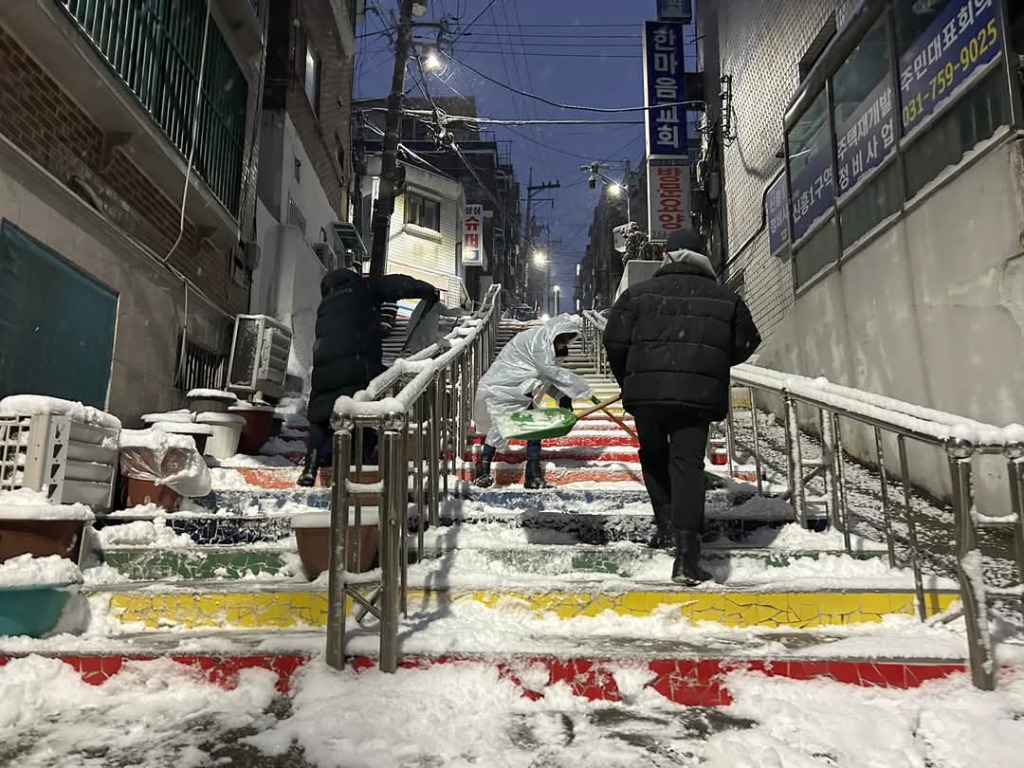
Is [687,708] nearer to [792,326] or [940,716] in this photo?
[940,716]

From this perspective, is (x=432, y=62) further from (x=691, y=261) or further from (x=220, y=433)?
(x=691, y=261)

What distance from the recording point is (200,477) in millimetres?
4141

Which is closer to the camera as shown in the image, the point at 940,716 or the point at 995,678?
the point at 940,716

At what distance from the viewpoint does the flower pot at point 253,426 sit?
5.94 m

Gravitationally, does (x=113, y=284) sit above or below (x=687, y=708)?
above

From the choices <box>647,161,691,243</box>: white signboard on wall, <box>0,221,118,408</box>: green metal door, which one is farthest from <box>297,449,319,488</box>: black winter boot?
<box>647,161,691,243</box>: white signboard on wall

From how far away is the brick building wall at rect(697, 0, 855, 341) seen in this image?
8.76m

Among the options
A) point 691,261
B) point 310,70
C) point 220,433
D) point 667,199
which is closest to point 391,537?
point 691,261

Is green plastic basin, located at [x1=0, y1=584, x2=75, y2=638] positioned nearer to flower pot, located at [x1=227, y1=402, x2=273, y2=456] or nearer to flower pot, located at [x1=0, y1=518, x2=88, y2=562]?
flower pot, located at [x1=0, y1=518, x2=88, y2=562]

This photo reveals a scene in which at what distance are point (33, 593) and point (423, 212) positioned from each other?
24.7 metres

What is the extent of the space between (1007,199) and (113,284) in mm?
6026

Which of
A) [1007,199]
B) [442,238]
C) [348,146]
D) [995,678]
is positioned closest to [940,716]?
[995,678]

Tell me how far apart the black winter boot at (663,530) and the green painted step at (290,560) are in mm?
122

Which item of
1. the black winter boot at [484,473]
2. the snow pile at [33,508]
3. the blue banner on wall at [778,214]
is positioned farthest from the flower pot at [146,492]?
the blue banner on wall at [778,214]
